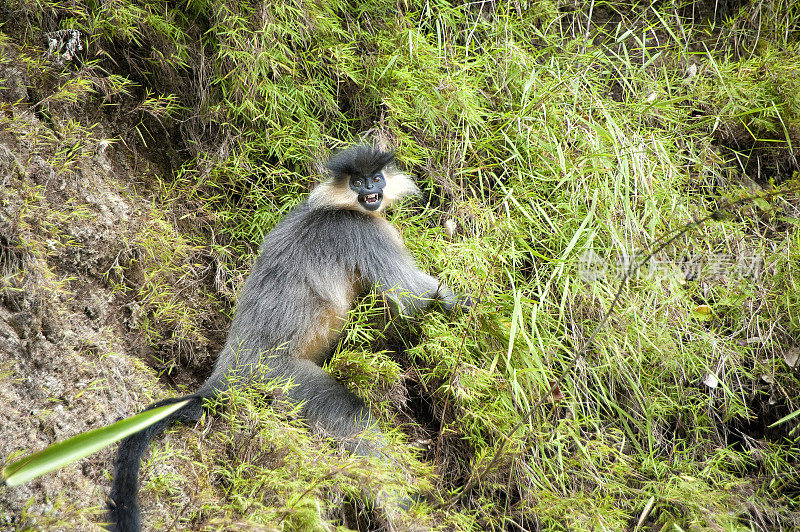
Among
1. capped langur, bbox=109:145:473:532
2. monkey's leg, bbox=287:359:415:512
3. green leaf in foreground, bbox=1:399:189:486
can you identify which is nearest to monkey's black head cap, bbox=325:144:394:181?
capped langur, bbox=109:145:473:532

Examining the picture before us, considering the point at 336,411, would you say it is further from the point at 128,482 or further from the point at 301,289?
the point at 128,482

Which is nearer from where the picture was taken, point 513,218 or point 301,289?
point 301,289

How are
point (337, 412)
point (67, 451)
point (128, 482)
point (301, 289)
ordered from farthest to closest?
point (301, 289), point (337, 412), point (128, 482), point (67, 451)

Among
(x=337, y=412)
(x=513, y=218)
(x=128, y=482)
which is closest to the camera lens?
(x=128, y=482)

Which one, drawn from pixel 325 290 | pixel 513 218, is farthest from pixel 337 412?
pixel 513 218

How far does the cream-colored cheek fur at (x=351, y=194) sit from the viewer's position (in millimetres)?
3172

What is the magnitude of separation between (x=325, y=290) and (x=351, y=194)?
567 mm

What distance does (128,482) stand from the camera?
217cm

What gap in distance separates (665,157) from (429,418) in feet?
6.35

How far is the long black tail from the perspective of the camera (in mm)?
2080

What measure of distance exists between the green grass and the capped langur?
5.2 inches

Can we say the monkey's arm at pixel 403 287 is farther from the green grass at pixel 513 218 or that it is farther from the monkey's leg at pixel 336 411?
the monkey's leg at pixel 336 411

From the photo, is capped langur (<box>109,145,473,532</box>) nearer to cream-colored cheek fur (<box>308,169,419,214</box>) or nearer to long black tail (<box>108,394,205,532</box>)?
cream-colored cheek fur (<box>308,169,419,214</box>)

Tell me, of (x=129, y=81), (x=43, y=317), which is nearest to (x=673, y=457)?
(x=43, y=317)
